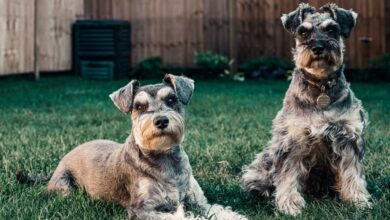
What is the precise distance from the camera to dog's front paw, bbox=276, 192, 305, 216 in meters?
4.63

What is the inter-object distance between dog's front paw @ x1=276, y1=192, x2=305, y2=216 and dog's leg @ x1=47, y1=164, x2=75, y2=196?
155 centimetres

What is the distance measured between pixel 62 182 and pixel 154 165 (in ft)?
2.99

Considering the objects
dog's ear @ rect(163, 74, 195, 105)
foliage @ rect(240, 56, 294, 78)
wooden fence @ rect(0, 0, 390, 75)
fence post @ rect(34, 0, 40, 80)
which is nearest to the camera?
dog's ear @ rect(163, 74, 195, 105)

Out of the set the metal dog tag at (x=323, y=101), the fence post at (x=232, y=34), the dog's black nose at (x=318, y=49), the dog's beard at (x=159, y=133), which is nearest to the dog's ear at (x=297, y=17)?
the dog's black nose at (x=318, y=49)

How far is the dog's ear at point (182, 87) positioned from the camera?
182 inches

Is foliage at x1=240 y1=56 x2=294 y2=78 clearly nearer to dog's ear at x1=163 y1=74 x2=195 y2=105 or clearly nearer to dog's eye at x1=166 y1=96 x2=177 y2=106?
dog's ear at x1=163 y1=74 x2=195 y2=105

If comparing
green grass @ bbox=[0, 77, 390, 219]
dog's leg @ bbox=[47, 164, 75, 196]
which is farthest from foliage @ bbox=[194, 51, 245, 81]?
dog's leg @ bbox=[47, 164, 75, 196]

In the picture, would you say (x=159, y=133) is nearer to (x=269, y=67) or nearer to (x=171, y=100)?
(x=171, y=100)

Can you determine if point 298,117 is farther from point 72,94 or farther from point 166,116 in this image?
point 72,94

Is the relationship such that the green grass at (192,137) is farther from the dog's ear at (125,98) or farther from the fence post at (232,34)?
the fence post at (232,34)

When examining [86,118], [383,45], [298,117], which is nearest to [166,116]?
[298,117]

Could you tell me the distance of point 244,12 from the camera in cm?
1673

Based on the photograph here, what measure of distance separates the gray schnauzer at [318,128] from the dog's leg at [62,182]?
1524 millimetres

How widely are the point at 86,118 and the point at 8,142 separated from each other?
2.08m
